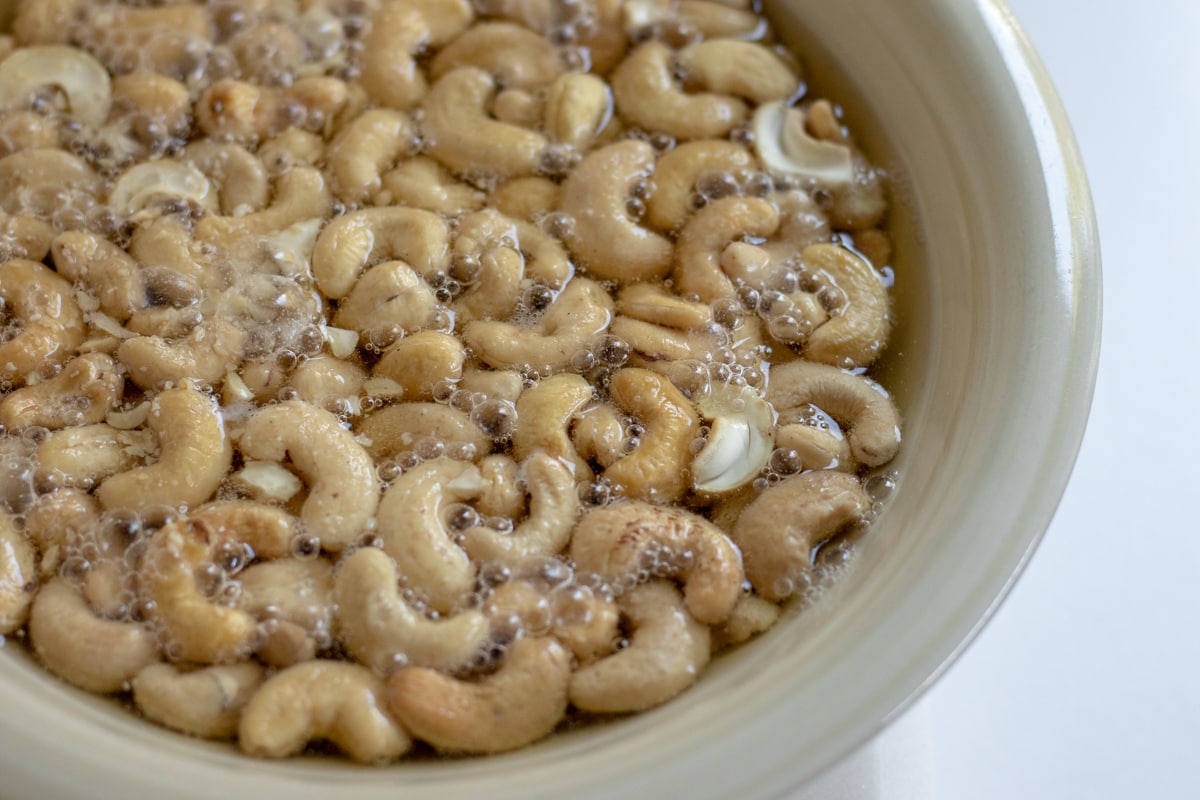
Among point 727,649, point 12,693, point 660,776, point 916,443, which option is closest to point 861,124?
point 916,443

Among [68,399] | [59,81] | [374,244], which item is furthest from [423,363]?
[59,81]

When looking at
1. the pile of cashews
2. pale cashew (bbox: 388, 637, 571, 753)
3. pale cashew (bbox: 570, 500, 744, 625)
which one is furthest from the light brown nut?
pale cashew (bbox: 388, 637, 571, 753)

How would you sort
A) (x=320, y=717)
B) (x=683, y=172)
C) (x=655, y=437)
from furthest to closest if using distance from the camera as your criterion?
1. (x=683, y=172)
2. (x=655, y=437)
3. (x=320, y=717)

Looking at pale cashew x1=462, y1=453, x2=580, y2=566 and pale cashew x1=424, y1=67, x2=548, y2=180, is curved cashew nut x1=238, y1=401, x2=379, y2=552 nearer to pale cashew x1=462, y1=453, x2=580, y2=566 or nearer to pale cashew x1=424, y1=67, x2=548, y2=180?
pale cashew x1=462, y1=453, x2=580, y2=566

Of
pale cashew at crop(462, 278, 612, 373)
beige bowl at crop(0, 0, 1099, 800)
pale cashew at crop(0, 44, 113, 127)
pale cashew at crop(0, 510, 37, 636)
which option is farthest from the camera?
pale cashew at crop(0, 44, 113, 127)

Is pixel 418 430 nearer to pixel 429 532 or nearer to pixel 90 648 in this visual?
pixel 429 532

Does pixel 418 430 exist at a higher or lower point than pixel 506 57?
lower

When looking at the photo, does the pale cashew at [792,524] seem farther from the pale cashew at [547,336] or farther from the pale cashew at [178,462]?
the pale cashew at [178,462]
